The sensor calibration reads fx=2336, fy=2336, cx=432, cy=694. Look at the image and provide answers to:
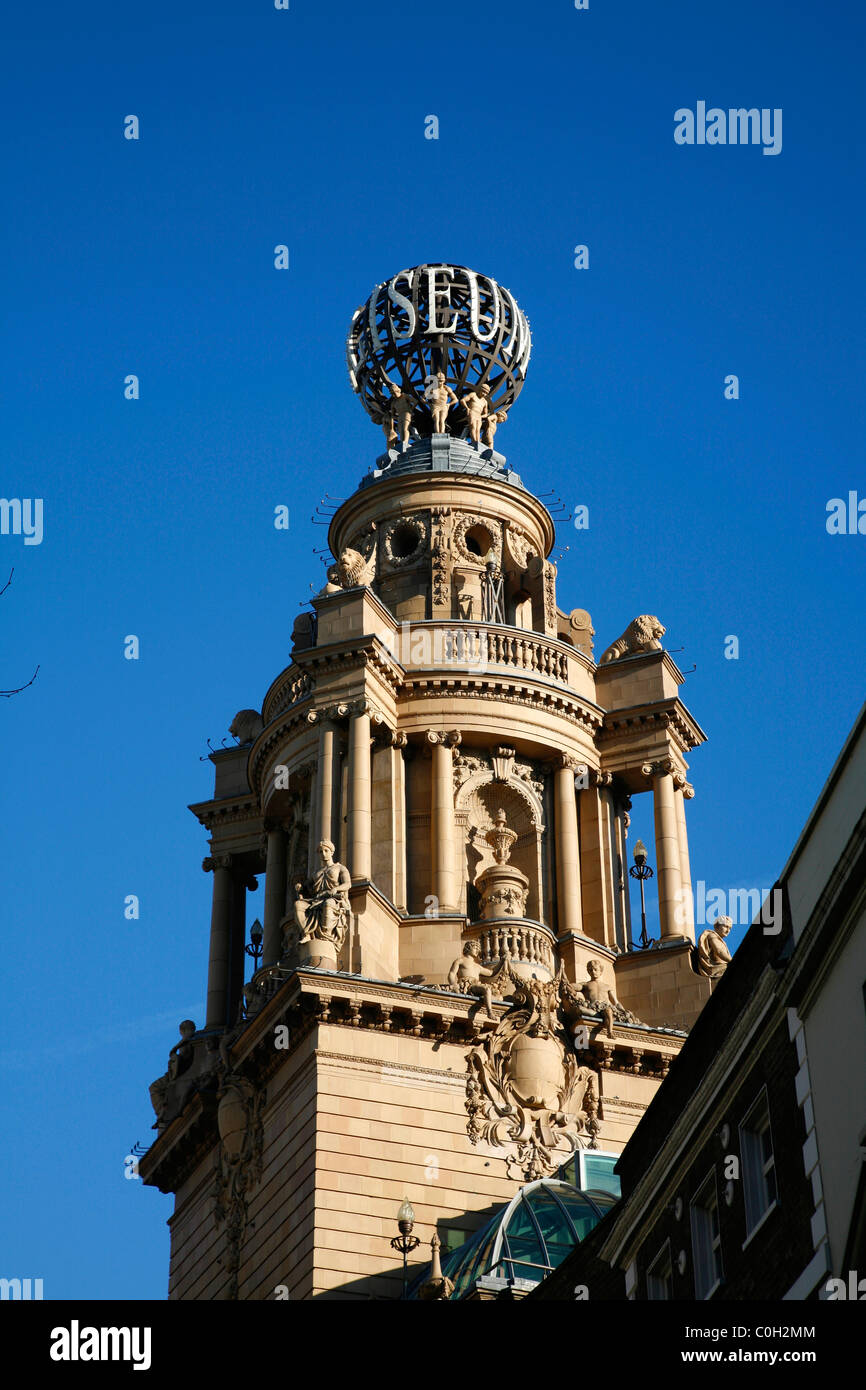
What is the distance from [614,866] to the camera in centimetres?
7081

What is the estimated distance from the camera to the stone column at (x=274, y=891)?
6888 centimetres

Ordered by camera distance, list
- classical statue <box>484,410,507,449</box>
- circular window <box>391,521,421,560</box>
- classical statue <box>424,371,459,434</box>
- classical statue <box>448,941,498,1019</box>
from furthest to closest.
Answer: classical statue <box>484,410,507,449</box> → classical statue <box>424,371,459,434</box> → circular window <box>391,521,421,560</box> → classical statue <box>448,941,498,1019</box>

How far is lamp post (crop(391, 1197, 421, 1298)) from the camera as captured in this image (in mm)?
53719

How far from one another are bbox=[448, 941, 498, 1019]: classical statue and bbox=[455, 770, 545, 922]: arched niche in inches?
207

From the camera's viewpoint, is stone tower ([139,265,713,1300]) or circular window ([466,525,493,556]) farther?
circular window ([466,525,493,556])

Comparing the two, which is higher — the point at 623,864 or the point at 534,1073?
the point at 623,864

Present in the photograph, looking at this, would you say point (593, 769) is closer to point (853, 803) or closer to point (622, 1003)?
point (622, 1003)

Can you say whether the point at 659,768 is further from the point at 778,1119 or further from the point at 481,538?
the point at 778,1119

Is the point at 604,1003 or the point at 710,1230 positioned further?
the point at 604,1003

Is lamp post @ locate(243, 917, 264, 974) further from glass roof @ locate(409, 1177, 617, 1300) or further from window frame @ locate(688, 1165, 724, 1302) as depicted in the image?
window frame @ locate(688, 1165, 724, 1302)

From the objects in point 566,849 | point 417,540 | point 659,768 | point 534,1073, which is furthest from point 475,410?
point 534,1073

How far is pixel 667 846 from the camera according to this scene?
232 ft

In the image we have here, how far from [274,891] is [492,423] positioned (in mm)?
19200

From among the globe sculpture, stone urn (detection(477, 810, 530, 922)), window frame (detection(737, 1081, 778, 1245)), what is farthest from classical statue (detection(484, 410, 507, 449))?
window frame (detection(737, 1081, 778, 1245))
